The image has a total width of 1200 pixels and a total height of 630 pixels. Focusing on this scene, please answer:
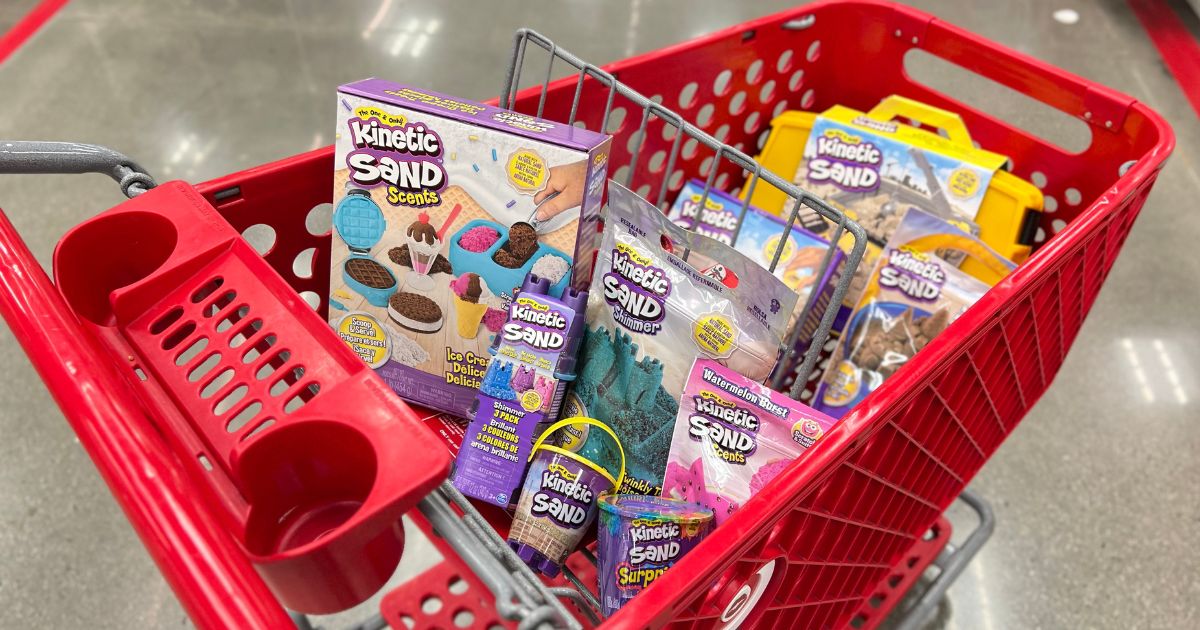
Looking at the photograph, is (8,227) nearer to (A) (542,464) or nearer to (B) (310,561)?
(B) (310,561)

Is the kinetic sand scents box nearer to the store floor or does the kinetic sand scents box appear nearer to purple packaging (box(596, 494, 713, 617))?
purple packaging (box(596, 494, 713, 617))

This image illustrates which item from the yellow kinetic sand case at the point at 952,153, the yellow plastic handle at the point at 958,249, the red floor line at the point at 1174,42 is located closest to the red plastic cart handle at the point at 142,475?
the yellow plastic handle at the point at 958,249

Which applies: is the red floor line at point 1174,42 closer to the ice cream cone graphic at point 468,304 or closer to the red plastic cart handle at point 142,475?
the ice cream cone graphic at point 468,304

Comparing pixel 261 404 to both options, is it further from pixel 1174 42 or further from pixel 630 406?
pixel 1174 42

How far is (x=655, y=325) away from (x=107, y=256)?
0.56 meters

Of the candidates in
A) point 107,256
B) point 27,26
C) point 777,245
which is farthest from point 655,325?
point 27,26

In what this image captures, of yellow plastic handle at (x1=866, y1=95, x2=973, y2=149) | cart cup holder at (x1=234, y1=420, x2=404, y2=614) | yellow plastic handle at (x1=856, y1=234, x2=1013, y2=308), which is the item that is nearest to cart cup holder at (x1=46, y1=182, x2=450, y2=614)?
cart cup holder at (x1=234, y1=420, x2=404, y2=614)

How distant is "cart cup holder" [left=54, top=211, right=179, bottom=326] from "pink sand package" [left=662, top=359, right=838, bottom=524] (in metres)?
0.55

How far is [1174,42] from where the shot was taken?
3.44 m

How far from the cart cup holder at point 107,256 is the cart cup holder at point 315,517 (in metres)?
0.27

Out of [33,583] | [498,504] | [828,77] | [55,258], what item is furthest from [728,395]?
[33,583]

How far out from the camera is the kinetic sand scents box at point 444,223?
1.01 m

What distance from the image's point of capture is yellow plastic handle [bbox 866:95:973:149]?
150 centimetres

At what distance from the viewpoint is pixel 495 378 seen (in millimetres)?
1003
